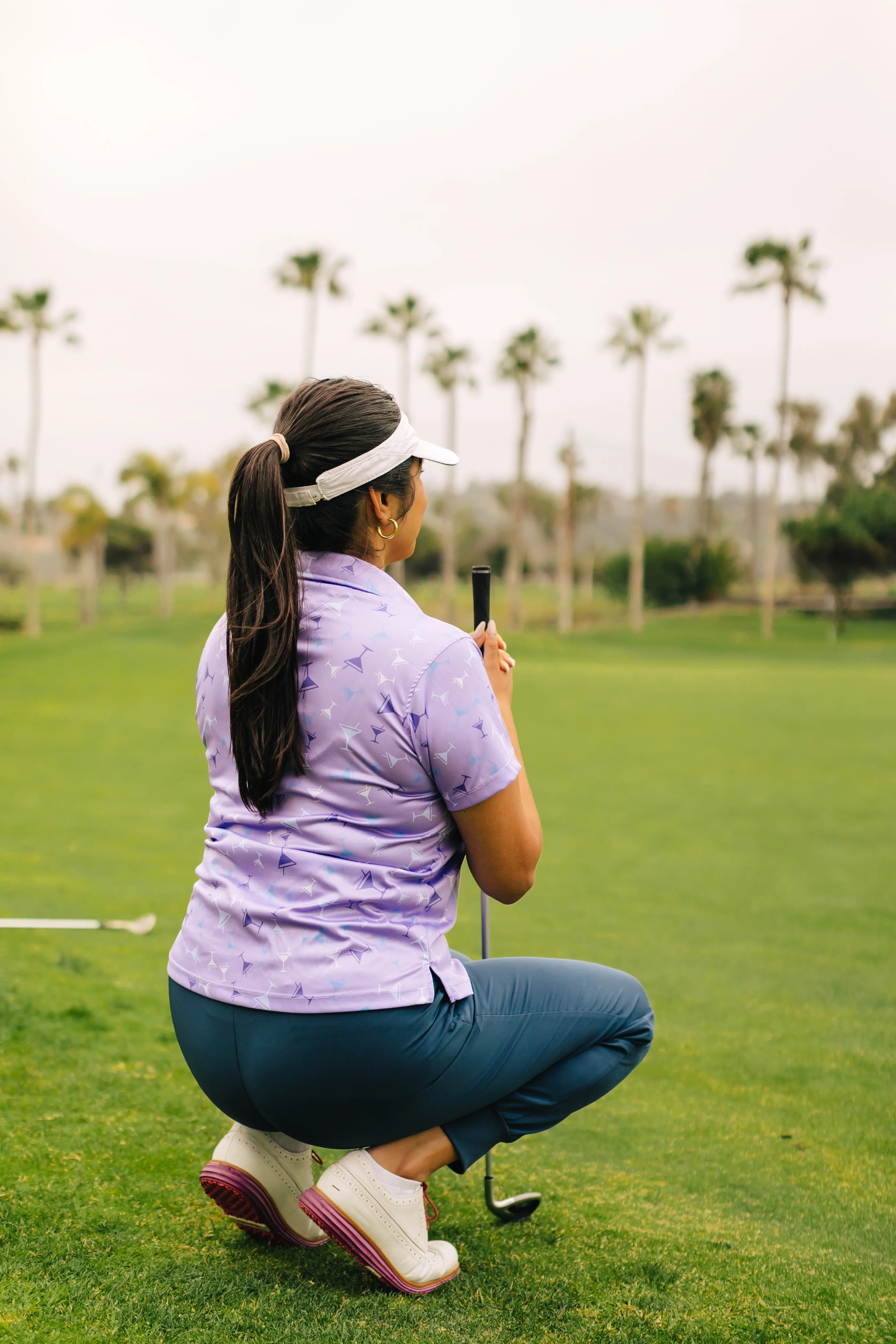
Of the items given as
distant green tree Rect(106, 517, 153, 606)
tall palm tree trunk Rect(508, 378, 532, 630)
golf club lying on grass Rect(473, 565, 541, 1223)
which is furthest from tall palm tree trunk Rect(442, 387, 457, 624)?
golf club lying on grass Rect(473, 565, 541, 1223)

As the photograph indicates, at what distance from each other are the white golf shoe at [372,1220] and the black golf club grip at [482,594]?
1066 mm

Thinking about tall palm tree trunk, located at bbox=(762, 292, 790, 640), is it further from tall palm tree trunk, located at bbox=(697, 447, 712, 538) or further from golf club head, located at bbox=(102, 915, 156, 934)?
golf club head, located at bbox=(102, 915, 156, 934)

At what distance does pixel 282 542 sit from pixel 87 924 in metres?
4.07

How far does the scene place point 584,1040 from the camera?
85.6 inches

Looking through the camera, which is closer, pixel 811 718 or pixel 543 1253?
pixel 543 1253

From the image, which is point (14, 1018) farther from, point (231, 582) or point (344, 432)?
point (344, 432)

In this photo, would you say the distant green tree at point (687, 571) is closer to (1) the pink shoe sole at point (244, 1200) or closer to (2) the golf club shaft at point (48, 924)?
(2) the golf club shaft at point (48, 924)

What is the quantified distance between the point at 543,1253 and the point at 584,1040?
483 millimetres

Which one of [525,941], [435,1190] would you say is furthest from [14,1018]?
[525,941]

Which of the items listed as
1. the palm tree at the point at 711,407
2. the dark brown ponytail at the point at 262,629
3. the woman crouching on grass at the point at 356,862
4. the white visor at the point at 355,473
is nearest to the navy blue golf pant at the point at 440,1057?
the woman crouching on grass at the point at 356,862

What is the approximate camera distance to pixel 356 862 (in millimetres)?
1872

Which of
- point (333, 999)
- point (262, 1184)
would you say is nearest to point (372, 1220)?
point (262, 1184)

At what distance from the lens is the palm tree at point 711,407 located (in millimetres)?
57125

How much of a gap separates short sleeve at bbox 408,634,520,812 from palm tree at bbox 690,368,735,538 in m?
58.2
